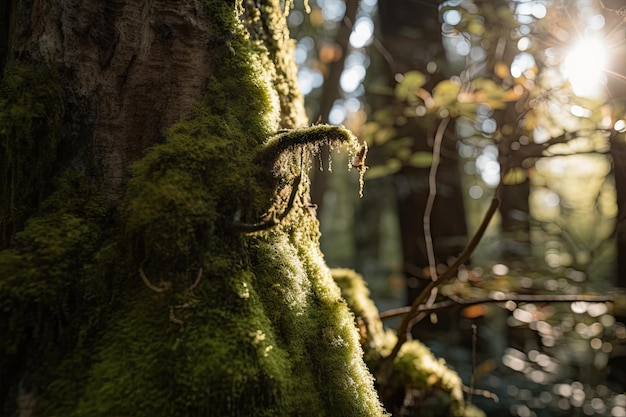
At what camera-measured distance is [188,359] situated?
1.42 m

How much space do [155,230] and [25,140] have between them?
2.07 feet

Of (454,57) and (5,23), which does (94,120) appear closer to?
(5,23)

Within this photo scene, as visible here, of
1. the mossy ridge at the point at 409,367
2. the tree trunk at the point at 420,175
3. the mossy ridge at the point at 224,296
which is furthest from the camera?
the tree trunk at the point at 420,175

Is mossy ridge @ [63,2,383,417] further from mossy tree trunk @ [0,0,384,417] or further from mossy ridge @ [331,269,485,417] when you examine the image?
mossy ridge @ [331,269,485,417]

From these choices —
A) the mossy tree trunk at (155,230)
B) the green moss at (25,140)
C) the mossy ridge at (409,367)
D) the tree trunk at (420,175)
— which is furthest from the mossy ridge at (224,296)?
the tree trunk at (420,175)

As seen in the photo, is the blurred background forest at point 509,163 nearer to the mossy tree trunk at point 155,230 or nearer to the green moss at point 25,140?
the mossy tree trunk at point 155,230

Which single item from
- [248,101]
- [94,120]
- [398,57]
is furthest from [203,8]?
[398,57]

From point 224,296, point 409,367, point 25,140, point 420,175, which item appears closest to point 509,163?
point 409,367

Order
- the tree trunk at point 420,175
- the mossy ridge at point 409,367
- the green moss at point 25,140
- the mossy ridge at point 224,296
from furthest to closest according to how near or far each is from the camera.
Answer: the tree trunk at point 420,175
the mossy ridge at point 409,367
the green moss at point 25,140
the mossy ridge at point 224,296

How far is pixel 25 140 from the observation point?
163 centimetres

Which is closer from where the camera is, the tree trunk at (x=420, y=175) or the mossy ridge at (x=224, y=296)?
the mossy ridge at (x=224, y=296)

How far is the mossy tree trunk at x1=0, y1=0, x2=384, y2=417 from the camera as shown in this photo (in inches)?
56.0

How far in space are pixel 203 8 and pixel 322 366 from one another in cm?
160

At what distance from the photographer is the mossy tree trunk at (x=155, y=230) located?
56.0 inches
